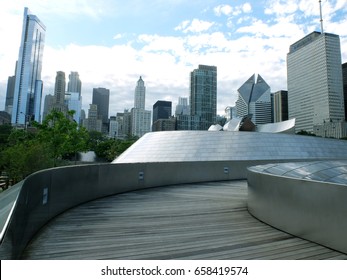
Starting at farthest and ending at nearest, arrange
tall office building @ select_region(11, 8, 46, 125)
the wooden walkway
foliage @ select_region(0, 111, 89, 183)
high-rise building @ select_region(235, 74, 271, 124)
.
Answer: tall office building @ select_region(11, 8, 46, 125), high-rise building @ select_region(235, 74, 271, 124), foliage @ select_region(0, 111, 89, 183), the wooden walkway

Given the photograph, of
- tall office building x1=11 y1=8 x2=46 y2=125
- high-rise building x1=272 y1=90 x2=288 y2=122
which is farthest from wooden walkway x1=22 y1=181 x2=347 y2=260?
high-rise building x1=272 y1=90 x2=288 y2=122

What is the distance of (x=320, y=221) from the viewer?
199 inches

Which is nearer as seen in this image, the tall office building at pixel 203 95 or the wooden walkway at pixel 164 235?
the wooden walkway at pixel 164 235

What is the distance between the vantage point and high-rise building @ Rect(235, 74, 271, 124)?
516 feet

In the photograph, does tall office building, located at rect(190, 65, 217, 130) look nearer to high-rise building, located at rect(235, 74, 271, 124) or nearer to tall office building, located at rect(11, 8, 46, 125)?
high-rise building, located at rect(235, 74, 271, 124)

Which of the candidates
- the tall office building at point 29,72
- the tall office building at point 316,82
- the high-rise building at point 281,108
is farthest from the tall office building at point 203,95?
the tall office building at point 29,72

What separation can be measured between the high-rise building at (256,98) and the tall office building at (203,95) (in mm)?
21705

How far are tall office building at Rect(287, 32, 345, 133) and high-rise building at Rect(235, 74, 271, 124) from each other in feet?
75.7

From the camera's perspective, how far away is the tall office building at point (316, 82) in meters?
159

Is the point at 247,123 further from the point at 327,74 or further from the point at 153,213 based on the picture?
the point at 327,74

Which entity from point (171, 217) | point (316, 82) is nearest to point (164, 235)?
point (171, 217)

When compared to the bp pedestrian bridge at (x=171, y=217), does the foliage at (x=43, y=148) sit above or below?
above

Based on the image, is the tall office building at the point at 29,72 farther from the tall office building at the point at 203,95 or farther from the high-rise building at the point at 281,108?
the high-rise building at the point at 281,108

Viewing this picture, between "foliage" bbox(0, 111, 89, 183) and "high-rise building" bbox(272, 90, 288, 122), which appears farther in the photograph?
"high-rise building" bbox(272, 90, 288, 122)
